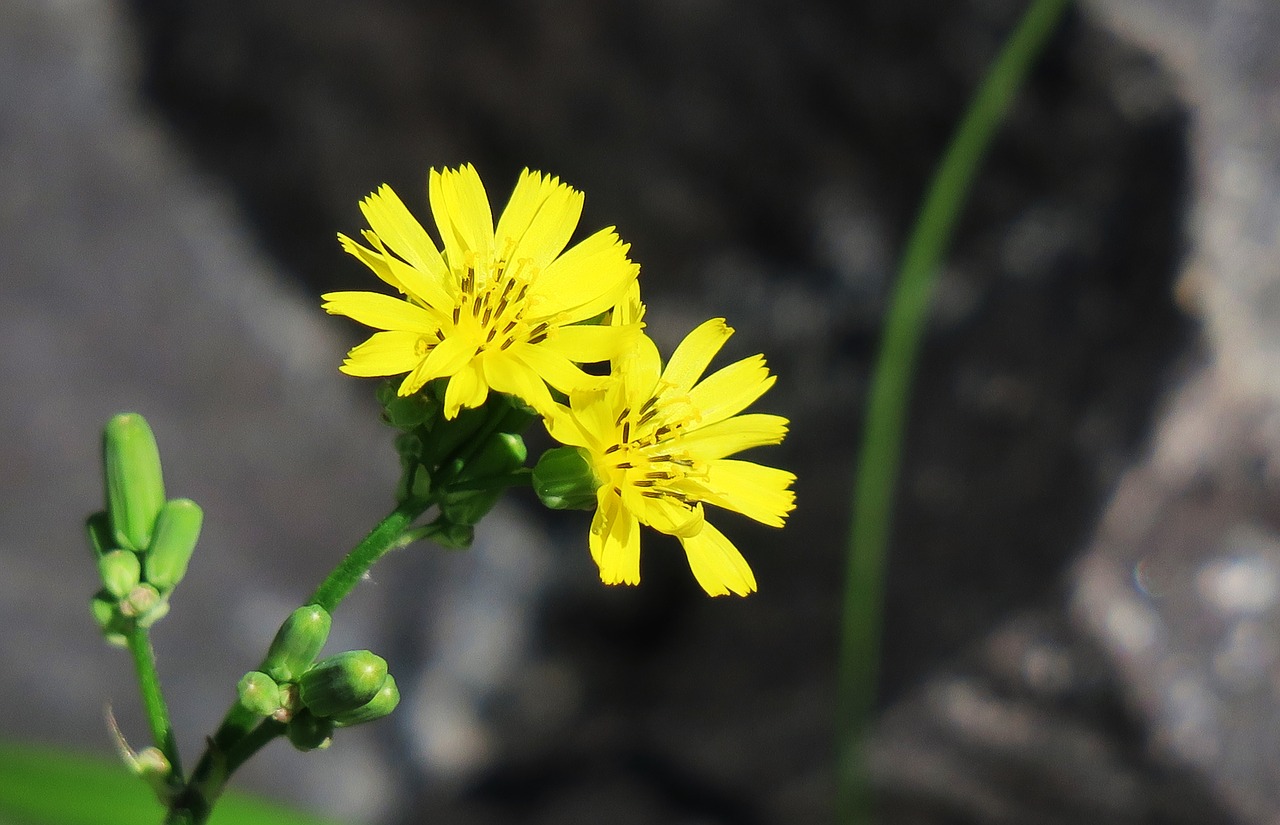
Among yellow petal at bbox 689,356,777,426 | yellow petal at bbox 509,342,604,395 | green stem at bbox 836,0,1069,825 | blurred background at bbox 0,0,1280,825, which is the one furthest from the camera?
green stem at bbox 836,0,1069,825

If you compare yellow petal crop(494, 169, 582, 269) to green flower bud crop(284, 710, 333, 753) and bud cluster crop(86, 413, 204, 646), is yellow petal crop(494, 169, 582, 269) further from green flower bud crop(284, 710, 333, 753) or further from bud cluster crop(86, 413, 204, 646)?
green flower bud crop(284, 710, 333, 753)

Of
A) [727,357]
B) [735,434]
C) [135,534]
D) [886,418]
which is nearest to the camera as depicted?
[135,534]

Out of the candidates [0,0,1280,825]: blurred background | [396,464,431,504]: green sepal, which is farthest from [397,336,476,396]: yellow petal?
[0,0,1280,825]: blurred background

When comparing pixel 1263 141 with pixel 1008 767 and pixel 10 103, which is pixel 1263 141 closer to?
pixel 1008 767

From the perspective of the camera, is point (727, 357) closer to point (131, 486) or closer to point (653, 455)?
point (653, 455)

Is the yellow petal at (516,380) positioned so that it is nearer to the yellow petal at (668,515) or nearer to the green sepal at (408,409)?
the green sepal at (408,409)

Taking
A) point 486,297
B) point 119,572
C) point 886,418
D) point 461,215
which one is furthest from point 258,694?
point 886,418
